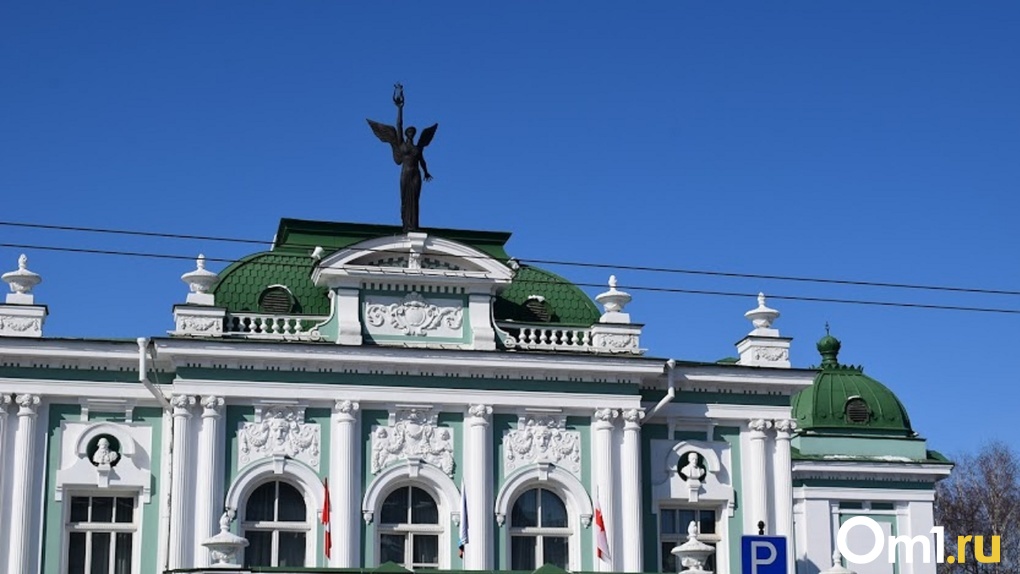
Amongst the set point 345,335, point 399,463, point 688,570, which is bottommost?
point 688,570

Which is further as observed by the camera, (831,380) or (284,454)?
(831,380)

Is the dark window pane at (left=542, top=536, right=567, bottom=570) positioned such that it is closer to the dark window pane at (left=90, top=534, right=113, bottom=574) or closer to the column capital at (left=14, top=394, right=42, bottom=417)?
the dark window pane at (left=90, top=534, right=113, bottom=574)

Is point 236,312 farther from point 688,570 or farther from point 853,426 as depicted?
point 853,426

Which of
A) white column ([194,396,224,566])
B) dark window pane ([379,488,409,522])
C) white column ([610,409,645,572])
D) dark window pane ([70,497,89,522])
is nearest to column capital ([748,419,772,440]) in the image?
white column ([610,409,645,572])

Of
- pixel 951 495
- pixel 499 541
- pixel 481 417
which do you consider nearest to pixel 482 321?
pixel 481 417

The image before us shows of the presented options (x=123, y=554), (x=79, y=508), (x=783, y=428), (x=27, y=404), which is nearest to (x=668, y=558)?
(x=783, y=428)

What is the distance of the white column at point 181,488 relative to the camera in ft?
114

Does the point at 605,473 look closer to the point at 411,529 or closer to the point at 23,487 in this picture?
the point at 411,529

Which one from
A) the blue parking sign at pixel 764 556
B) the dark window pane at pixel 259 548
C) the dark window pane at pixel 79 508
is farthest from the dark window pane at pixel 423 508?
the blue parking sign at pixel 764 556

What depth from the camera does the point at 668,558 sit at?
38.6 m

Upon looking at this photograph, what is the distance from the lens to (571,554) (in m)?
37.3

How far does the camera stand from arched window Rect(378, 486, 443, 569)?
120ft

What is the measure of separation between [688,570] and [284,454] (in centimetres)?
924

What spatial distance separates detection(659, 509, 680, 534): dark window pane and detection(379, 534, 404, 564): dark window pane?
19.4 feet
